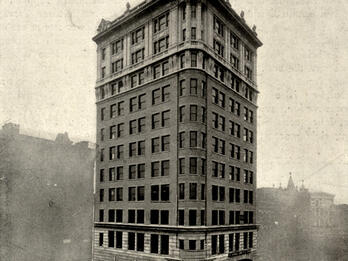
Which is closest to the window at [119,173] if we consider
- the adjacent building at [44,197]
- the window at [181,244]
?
the window at [181,244]

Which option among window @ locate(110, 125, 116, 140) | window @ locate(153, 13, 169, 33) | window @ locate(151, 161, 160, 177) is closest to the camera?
window @ locate(151, 161, 160, 177)

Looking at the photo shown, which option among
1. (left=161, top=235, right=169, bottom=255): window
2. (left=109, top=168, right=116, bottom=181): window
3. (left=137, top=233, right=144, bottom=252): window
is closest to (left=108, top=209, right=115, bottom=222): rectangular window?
(left=109, top=168, right=116, bottom=181): window

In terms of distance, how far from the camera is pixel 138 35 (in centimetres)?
4994

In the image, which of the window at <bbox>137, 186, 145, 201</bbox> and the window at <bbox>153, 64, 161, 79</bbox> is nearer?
the window at <bbox>153, 64, 161, 79</bbox>

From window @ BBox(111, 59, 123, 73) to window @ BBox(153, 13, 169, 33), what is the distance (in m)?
8.22

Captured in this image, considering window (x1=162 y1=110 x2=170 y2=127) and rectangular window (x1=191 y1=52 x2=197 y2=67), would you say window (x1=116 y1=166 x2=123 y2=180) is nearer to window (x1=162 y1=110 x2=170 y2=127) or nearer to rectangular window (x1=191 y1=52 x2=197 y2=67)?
window (x1=162 y1=110 x2=170 y2=127)

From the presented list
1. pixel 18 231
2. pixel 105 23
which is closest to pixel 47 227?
pixel 18 231

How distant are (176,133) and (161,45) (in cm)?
1147

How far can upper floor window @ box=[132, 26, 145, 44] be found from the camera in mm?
49150

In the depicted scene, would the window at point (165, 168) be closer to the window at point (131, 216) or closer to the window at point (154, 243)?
the window at point (154, 243)

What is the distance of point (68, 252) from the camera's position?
210 ft

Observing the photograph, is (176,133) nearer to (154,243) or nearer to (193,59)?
(193,59)

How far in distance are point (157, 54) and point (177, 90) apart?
241 inches

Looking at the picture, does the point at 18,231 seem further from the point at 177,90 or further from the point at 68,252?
the point at 177,90
